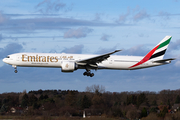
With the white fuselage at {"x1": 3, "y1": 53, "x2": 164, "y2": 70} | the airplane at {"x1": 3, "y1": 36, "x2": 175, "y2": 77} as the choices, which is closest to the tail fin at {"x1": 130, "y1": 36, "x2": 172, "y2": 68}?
the airplane at {"x1": 3, "y1": 36, "x2": 175, "y2": 77}

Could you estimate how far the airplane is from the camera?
46969 millimetres

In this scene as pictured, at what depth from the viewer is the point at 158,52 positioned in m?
53.1

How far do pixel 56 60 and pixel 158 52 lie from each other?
19.4 metres

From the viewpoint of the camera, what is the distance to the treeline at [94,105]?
74.0 metres

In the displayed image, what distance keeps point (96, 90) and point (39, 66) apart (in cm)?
4396

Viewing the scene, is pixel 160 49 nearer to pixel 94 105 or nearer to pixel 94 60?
pixel 94 60

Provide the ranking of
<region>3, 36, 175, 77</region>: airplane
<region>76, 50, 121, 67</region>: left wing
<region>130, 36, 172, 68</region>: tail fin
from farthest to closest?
<region>130, 36, 172, 68</region>: tail fin
<region>3, 36, 175, 77</region>: airplane
<region>76, 50, 121, 67</region>: left wing

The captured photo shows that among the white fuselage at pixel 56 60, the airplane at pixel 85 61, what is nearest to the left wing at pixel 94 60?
the airplane at pixel 85 61

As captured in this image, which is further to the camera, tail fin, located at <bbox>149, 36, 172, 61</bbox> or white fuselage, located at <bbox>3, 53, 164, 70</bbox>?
tail fin, located at <bbox>149, 36, 172, 61</bbox>

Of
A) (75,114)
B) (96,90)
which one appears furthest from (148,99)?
(75,114)

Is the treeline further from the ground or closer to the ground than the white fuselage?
closer to the ground

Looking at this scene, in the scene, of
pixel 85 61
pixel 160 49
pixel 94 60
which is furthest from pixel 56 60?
pixel 160 49

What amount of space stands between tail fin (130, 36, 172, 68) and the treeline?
77.9 ft

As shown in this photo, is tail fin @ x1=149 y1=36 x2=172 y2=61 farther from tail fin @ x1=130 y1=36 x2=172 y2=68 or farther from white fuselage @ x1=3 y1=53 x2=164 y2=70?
white fuselage @ x1=3 y1=53 x2=164 y2=70
